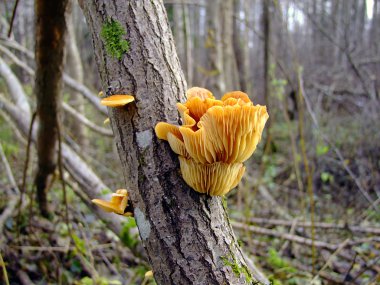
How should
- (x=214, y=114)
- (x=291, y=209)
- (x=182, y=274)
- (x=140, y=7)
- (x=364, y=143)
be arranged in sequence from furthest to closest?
(x=364, y=143)
(x=291, y=209)
(x=140, y=7)
(x=182, y=274)
(x=214, y=114)

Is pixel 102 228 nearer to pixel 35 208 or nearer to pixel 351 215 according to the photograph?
pixel 35 208

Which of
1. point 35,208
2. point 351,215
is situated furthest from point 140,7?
point 351,215

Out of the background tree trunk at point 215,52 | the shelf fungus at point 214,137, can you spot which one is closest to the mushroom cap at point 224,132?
the shelf fungus at point 214,137

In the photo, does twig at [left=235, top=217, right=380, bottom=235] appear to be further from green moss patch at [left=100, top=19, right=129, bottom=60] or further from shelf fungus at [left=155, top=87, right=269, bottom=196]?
green moss patch at [left=100, top=19, right=129, bottom=60]

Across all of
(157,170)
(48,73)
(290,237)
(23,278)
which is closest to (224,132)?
(157,170)

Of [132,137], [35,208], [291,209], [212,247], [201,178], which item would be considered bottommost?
[291,209]

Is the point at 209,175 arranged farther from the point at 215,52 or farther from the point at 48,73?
the point at 215,52
